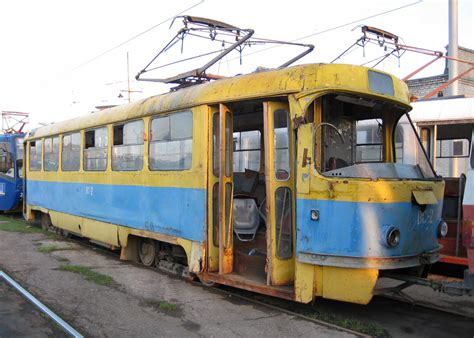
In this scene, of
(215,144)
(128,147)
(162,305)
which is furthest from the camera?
(128,147)

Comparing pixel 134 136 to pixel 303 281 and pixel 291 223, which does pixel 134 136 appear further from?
pixel 303 281

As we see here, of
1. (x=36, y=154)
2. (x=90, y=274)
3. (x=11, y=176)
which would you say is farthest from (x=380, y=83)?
(x=11, y=176)

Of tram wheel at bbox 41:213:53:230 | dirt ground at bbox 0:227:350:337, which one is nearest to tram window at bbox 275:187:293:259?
dirt ground at bbox 0:227:350:337

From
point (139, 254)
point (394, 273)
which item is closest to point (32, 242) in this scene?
point (139, 254)

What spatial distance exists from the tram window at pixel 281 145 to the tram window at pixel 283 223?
19 centimetres

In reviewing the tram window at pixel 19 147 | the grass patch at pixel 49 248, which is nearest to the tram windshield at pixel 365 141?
the grass patch at pixel 49 248

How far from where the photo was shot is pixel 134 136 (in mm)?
7617

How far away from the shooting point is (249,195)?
7.09 m

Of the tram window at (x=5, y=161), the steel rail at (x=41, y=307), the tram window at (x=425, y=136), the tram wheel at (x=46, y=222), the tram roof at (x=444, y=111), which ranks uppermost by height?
the tram roof at (x=444, y=111)

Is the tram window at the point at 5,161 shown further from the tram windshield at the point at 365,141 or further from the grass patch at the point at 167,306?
the tram windshield at the point at 365,141

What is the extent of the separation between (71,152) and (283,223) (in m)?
6.37

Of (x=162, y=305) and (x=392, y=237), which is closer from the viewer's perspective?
(x=392, y=237)

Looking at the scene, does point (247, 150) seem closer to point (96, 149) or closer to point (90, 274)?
point (96, 149)

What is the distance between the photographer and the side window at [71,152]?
9711mm
